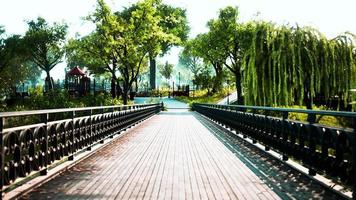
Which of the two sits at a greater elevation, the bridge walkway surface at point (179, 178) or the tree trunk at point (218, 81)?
the tree trunk at point (218, 81)

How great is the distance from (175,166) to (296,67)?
14.5m

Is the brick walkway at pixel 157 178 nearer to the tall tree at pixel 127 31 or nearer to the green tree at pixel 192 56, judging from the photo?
the tall tree at pixel 127 31

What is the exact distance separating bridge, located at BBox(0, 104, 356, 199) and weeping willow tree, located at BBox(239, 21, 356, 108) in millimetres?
10255

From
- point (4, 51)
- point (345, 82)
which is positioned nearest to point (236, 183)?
point (345, 82)

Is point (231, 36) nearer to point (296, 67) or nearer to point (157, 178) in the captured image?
point (296, 67)

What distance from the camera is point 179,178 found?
23.5 ft

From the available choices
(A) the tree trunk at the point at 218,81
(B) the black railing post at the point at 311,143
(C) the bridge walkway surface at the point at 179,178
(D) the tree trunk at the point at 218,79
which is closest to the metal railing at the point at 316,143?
(B) the black railing post at the point at 311,143

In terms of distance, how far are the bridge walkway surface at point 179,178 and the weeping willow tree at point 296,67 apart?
10.7 meters

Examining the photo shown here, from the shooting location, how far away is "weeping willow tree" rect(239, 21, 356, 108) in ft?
69.3

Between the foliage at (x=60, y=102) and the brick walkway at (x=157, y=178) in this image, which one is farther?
the foliage at (x=60, y=102)

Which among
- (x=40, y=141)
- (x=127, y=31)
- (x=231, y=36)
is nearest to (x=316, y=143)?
(x=40, y=141)

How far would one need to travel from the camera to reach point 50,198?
5.66m

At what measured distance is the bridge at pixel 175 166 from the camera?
224 inches

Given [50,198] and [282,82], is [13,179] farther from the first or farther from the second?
[282,82]
